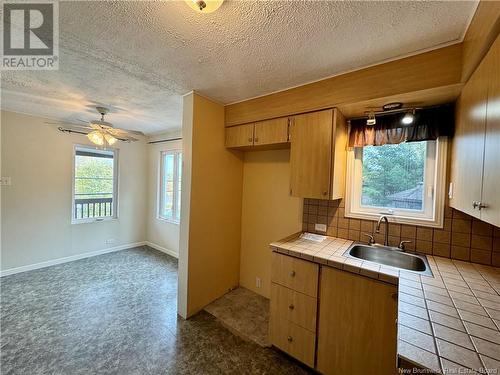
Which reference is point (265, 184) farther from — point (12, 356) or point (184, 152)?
point (12, 356)

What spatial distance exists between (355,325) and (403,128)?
1.65 metres

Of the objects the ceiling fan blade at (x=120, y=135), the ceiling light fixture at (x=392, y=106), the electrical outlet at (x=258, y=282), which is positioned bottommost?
the electrical outlet at (x=258, y=282)

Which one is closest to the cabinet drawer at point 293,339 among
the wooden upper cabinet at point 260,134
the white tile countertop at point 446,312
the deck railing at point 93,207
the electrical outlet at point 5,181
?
the white tile countertop at point 446,312

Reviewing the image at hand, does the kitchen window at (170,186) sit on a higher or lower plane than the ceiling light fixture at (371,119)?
lower

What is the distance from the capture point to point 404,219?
1.82 meters

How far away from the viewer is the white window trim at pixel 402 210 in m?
1.68

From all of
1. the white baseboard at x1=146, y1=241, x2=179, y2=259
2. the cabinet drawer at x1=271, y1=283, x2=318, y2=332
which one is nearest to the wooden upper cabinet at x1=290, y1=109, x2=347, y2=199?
the cabinet drawer at x1=271, y1=283, x2=318, y2=332

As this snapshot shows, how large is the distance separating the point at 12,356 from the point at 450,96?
3.99 m

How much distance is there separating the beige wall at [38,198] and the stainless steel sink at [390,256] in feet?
14.3

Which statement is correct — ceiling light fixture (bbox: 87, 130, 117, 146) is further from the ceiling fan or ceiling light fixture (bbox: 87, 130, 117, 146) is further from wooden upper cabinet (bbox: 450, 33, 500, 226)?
wooden upper cabinet (bbox: 450, 33, 500, 226)

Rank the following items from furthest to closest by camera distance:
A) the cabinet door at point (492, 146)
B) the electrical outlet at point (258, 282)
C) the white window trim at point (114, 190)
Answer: the white window trim at point (114, 190), the electrical outlet at point (258, 282), the cabinet door at point (492, 146)

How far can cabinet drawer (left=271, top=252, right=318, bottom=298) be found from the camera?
1.60 metres

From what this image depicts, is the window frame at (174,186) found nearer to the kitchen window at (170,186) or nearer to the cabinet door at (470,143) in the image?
the kitchen window at (170,186)

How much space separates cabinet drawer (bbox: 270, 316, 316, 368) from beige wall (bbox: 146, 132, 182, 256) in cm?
269
